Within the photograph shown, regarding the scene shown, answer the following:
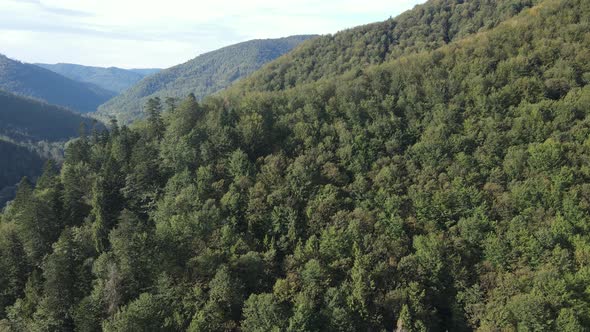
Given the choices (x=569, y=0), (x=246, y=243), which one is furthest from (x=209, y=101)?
(x=569, y=0)

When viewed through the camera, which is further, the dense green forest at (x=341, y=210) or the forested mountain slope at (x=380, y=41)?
the forested mountain slope at (x=380, y=41)

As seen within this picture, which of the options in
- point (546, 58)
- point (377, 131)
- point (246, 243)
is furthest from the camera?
point (546, 58)

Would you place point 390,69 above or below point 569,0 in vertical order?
below

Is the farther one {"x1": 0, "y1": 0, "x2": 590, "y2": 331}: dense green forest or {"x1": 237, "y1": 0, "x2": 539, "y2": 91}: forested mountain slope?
{"x1": 237, "y1": 0, "x2": 539, "y2": 91}: forested mountain slope

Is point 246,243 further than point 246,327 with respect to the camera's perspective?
Yes

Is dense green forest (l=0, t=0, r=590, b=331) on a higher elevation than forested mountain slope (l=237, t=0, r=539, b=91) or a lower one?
lower

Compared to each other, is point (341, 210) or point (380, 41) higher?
point (380, 41)

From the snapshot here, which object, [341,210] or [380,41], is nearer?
[341,210]

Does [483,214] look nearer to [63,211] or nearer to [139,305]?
[139,305]
